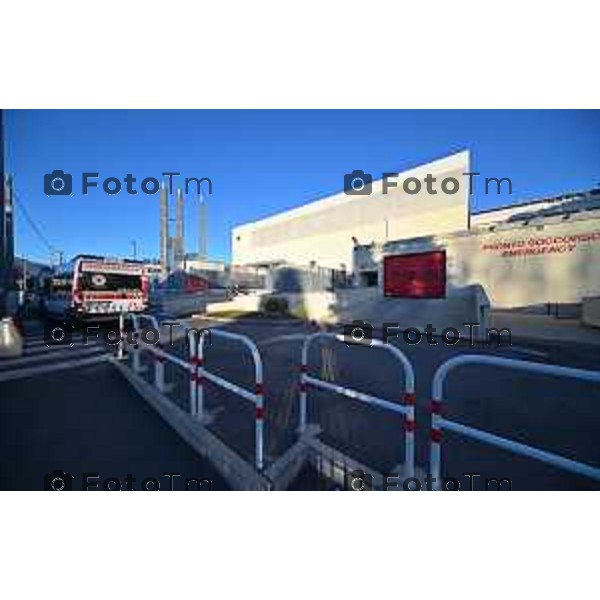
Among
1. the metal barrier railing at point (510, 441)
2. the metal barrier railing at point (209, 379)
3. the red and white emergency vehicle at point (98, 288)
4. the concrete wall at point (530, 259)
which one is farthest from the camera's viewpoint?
the concrete wall at point (530, 259)

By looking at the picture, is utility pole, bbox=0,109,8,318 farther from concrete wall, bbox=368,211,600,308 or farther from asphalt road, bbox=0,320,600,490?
concrete wall, bbox=368,211,600,308

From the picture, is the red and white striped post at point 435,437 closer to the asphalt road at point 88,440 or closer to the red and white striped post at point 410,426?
the red and white striped post at point 410,426

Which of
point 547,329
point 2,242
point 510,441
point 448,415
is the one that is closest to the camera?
point 510,441

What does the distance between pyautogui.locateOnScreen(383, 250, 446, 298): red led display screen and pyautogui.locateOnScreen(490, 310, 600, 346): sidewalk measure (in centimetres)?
303

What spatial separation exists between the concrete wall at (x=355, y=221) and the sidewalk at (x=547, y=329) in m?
17.8

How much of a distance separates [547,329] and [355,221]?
30.7m

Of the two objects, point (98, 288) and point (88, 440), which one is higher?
point (98, 288)

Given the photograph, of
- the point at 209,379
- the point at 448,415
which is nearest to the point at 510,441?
the point at 448,415

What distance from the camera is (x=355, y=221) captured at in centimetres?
4197

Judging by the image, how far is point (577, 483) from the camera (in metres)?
3.16

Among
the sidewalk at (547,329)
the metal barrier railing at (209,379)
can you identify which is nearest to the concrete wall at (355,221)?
the sidewalk at (547,329)

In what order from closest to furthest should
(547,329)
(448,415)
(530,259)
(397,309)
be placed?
(448,415) → (547,329) → (397,309) → (530,259)

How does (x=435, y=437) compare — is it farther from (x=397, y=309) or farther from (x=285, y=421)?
(x=397, y=309)

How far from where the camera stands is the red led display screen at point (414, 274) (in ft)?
59.1
